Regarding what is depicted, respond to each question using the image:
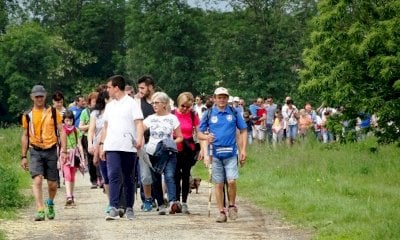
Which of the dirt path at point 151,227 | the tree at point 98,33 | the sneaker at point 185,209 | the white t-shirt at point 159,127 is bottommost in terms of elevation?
the dirt path at point 151,227

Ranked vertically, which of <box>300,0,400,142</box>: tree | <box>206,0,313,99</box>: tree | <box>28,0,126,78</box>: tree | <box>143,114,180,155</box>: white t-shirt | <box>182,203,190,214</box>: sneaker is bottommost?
<box>182,203,190,214</box>: sneaker

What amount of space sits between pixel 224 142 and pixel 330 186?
5017 mm

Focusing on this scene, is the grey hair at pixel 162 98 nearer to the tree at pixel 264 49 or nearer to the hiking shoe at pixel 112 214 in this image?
the hiking shoe at pixel 112 214

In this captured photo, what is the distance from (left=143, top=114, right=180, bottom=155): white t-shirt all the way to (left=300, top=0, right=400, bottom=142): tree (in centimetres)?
1329

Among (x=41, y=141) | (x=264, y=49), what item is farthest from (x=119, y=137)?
→ (x=264, y=49)

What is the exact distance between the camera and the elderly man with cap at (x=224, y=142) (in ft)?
49.5

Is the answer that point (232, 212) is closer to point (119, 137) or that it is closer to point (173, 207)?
point (173, 207)

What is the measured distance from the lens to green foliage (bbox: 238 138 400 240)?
13.7 m

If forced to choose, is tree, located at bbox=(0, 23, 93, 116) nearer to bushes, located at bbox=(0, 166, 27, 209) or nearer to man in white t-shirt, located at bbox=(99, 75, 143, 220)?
bushes, located at bbox=(0, 166, 27, 209)

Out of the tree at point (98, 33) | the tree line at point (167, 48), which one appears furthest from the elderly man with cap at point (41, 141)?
the tree at point (98, 33)

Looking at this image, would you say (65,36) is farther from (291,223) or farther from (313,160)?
(291,223)

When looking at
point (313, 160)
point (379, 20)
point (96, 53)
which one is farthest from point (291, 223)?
point (96, 53)

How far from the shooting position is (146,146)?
16344 millimetres

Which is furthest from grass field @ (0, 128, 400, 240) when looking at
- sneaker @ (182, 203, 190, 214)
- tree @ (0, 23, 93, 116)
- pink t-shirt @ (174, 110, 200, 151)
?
tree @ (0, 23, 93, 116)
